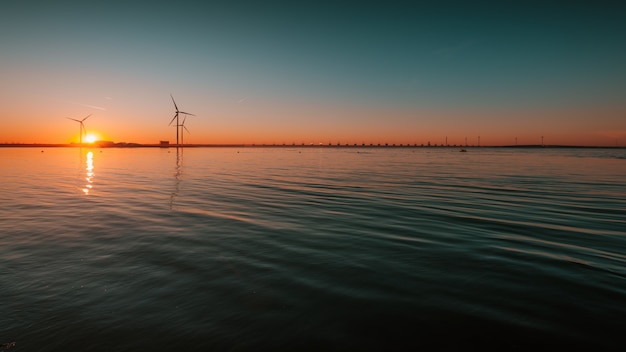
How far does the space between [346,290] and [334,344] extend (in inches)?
84.3

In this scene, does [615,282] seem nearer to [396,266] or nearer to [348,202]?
[396,266]

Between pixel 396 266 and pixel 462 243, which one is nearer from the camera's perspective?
pixel 396 266

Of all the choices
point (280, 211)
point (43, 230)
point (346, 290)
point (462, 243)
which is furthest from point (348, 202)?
point (43, 230)

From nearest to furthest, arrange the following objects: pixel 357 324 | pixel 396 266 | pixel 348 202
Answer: pixel 357 324 → pixel 396 266 → pixel 348 202

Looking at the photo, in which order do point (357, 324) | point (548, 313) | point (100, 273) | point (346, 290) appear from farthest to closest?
point (100, 273) → point (346, 290) → point (548, 313) → point (357, 324)

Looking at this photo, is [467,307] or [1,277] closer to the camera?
[467,307]

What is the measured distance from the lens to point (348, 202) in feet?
67.3

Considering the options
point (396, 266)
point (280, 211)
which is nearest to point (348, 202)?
point (280, 211)

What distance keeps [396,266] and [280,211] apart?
9260 mm

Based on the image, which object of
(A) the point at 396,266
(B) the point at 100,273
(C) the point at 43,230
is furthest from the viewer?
(C) the point at 43,230

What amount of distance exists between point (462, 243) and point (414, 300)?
525cm

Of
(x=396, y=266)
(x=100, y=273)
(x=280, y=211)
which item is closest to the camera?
(x=100, y=273)

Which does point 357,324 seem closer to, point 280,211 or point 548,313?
point 548,313

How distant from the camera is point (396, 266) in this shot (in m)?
9.07
